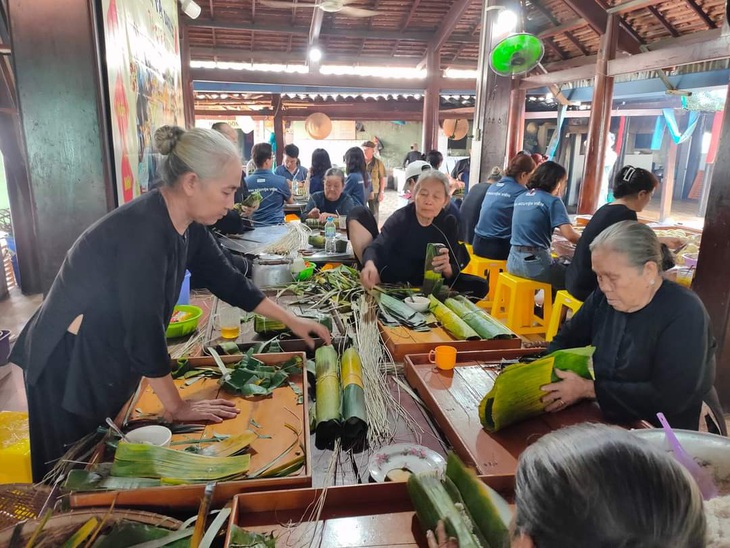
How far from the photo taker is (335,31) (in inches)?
348

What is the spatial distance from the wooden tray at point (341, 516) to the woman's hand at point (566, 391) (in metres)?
0.52

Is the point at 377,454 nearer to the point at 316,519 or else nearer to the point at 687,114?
the point at 316,519

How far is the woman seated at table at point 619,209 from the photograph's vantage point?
3590 millimetres

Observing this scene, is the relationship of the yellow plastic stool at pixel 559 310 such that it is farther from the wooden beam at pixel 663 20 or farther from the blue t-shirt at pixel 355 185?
the wooden beam at pixel 663 20

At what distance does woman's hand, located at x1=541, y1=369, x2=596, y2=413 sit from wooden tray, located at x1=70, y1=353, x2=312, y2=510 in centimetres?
83

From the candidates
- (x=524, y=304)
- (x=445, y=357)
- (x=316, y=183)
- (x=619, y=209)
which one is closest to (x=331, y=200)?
(x=316, y=183)

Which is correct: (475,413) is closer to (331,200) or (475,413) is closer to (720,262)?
(720,262)

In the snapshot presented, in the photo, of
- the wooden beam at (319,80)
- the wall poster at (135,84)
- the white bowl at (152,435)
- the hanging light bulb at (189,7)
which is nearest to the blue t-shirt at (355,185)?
the hanging light bulb at (189,7)

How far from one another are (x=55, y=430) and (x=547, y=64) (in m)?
10.5

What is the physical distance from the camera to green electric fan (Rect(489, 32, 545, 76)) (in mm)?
5098

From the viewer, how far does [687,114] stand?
1158 cm

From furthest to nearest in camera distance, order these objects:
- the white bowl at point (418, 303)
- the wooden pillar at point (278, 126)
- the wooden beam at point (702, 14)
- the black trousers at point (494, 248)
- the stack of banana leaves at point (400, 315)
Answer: the wooden pillar at point (278, 126) < the wooden beam at point (702, 14) < the black trousers at point (494, 248) < the white bowl at point (418, 303) < the stack of banana leaves at point (400, 315)

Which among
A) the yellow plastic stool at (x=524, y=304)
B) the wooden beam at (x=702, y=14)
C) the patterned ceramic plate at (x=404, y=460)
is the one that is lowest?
the yellow plastic stool at (x=524, y=304)

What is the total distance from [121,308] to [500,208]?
180 inches
